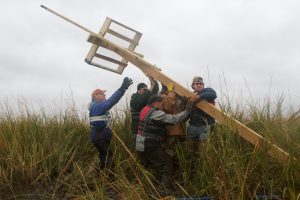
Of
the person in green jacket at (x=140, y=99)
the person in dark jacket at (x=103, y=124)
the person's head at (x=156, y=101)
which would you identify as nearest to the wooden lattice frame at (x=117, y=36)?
the person in dark jacket at (x=103, y=124)

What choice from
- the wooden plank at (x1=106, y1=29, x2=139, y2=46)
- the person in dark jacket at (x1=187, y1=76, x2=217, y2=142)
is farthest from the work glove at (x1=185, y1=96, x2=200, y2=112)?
the wooden plank at (x1=106, y1=29, x2=139, y2=46)

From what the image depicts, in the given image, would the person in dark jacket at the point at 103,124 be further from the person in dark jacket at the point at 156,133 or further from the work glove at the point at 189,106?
the work glove at the point at 189,106

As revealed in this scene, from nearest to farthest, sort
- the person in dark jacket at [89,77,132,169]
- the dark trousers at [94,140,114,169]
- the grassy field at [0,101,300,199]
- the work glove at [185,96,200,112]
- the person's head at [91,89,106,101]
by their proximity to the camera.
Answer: the grassy field at [0,101,300,199], the work glove at [185,96,200,112], the person in dark jacket at [89,77,132,169], the dark trousers at [94,140,114,169], the person's head at [91,89,106,101]

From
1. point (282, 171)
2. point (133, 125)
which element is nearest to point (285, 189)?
point (282, 171)

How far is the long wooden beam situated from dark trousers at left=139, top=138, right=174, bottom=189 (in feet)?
2.85

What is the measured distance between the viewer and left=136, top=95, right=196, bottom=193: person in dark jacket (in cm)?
597

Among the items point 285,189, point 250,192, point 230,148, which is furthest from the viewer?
point 230,148

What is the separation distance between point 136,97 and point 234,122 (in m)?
2.24

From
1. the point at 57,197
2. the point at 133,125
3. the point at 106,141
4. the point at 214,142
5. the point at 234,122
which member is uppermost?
the point at 234,122

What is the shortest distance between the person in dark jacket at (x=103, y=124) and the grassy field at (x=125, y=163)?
0.53ft

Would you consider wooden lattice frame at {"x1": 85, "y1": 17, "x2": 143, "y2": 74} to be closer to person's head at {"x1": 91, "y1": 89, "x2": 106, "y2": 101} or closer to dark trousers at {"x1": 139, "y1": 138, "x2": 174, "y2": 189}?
person's head at {"x1": 91, "y1": 89, "x2": 106, "y2": 101}

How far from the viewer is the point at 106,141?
697 cm

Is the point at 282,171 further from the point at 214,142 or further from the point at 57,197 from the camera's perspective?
the point at 57,197

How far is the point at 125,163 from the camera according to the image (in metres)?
6.41
